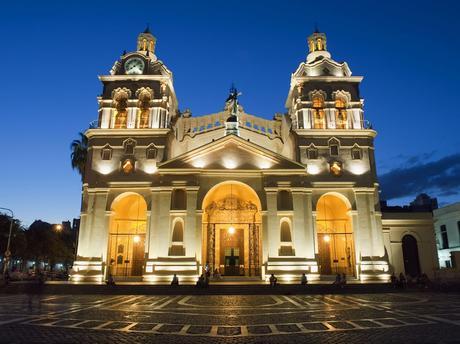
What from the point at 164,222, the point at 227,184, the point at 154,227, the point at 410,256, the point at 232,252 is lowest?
the point at 410,256

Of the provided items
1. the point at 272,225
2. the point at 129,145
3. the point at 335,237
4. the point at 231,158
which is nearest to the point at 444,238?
the point at 335,237

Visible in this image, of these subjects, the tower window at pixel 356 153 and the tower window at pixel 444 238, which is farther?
the tower window at pixel 444 238

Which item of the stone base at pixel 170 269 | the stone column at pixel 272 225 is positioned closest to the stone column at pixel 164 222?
the stone base at pixel 170 269

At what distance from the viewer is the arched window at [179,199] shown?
29531 millimetres

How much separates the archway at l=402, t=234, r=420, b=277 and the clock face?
27.8m

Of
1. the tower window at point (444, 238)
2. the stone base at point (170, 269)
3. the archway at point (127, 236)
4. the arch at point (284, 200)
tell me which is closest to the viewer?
the stone base at point (170, 269)

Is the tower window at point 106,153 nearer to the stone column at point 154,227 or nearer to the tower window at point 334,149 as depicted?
the stone column at point 154,227

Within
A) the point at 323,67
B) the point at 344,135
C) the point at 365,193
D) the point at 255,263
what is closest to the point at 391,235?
the point at 365,193

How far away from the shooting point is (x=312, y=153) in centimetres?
3194

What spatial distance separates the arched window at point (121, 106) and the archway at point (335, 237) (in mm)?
18480

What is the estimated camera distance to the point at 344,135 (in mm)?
32219

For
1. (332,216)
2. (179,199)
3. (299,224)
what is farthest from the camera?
(332,216)

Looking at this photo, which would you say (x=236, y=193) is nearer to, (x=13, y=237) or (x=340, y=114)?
(x=340, y=114)

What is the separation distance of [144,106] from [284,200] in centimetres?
1484
